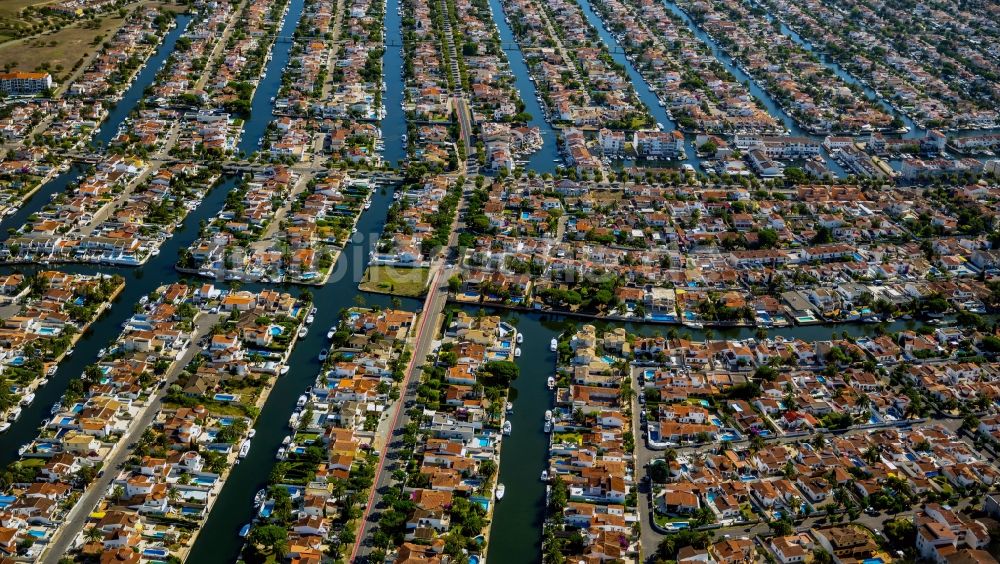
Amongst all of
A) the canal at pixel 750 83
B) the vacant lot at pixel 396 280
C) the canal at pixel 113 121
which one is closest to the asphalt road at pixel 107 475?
Answer: the vacant lot at pixel 396 280

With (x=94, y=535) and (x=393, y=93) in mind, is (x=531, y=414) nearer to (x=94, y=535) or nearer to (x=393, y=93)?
(x=94, y=535)

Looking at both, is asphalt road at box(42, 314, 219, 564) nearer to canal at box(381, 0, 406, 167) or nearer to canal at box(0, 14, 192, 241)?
canal at box(0, 14, 192, 241)

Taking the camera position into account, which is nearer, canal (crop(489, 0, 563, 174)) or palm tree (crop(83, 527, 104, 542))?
palm tree (crop(83, 527, 104, 542))

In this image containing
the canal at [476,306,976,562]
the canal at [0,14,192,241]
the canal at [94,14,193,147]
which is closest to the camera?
the canal at [476,306,976,562]

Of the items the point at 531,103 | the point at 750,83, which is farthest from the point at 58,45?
the point at 750,83

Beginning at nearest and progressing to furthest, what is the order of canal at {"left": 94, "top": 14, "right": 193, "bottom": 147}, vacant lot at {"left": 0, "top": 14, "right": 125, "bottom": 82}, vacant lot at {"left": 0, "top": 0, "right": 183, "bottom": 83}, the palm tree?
the palm tree → canal at {"left": 94, "top": 14, "right": 193, "bottom": 147} → vacant lot at {"left": 0, "top": 14, "right": 125, "bottom": 82} → vacant lot at {"left": 0, "top": 0, "right": 183, "bottom": 83}

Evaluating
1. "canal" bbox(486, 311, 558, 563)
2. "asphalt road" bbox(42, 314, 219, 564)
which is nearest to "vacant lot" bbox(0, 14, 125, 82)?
"asphalt road" bbox(42, 314, 219, 564)

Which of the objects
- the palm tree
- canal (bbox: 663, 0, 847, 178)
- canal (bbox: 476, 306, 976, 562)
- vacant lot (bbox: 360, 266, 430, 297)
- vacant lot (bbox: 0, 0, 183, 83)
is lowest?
vacant lot (bbox: 0, 0, 183, 83)
